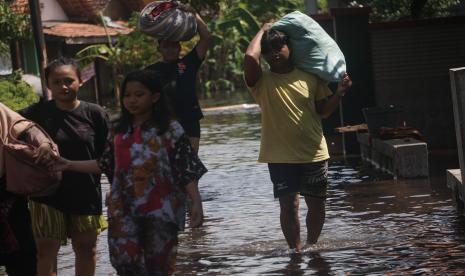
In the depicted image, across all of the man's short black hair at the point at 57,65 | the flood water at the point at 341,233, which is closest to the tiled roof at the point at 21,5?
the flood water at the point at 341,233

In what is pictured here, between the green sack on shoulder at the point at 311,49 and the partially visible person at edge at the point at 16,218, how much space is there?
286 centimetres

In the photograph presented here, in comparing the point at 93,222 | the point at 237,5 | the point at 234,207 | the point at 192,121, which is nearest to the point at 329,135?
the point at 234,207

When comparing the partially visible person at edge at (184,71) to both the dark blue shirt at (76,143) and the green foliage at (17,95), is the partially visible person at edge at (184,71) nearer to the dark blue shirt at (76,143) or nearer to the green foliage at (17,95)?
the dark blue shirt at (76,143)

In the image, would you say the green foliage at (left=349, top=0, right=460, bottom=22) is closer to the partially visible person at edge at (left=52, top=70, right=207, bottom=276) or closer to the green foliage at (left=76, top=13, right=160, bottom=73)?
the green foliage at (left=76, top=13, right=160, bottom=73)

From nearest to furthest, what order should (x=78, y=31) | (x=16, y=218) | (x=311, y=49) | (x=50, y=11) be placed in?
(x=16, y=218)
(x=311, y=49)
(x=78, y=31)
(x=50, y=11)

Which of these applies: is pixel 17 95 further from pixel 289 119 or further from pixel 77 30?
pixel 77 30

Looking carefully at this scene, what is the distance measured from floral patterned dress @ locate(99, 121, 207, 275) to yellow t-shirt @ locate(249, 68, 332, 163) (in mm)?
2343

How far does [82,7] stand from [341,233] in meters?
39.5

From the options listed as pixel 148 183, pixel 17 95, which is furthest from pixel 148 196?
pixel 17 95

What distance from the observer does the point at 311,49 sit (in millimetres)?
9062

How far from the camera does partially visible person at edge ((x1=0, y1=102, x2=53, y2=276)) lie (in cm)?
646

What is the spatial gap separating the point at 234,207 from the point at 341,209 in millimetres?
1248

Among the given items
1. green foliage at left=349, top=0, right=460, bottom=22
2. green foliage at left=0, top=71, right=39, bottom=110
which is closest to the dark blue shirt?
green foliage at left=0, top=71, right=39, bottom=110

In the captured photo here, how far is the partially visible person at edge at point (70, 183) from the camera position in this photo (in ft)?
23.4
